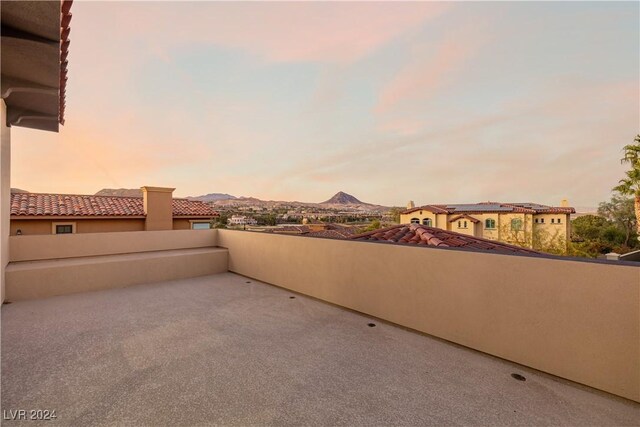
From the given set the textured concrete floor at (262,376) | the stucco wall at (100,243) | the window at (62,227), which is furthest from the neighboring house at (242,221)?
the window at (62,227)

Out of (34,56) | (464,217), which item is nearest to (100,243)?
(34,56)

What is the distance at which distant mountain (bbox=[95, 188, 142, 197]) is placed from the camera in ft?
33.5

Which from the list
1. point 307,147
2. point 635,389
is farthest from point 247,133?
point 635,389

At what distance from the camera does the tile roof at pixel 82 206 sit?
8145mm

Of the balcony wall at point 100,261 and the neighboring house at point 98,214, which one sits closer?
the balcony wall at point 100,261

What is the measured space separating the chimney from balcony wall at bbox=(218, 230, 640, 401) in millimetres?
8347

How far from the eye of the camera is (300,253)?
457 centimetres

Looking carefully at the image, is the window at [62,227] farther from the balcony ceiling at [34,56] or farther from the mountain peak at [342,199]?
the mountain peak at [342,199]

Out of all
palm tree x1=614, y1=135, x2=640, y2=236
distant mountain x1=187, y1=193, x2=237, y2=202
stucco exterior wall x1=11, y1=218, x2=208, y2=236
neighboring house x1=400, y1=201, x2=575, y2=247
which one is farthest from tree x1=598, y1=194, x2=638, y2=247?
stucco exterior wall x1=11, y1=218, x2=208, y2=236

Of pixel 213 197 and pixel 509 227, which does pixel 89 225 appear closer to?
pixel 213 197

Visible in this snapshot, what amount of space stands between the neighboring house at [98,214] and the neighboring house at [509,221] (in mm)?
9405

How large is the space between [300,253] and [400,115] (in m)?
6.88

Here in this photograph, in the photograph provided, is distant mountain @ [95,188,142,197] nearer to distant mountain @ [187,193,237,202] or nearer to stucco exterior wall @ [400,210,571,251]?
distant mountain @ [187,193,237,202]

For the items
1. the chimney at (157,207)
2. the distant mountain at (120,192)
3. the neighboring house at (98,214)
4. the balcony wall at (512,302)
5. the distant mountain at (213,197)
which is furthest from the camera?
the distant mountain at (213,197)
